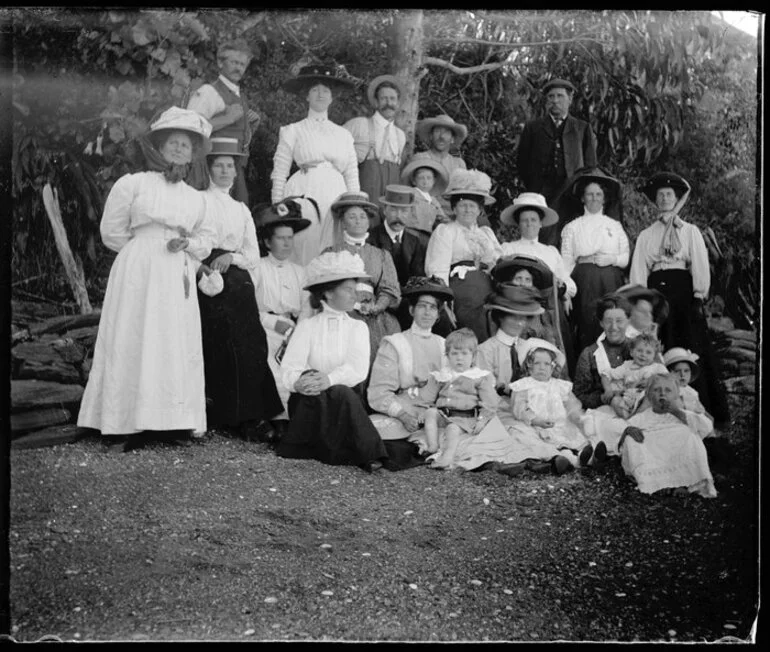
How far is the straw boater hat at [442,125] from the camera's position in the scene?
8.34 meters

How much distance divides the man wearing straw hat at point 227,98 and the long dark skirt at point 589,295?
248 cm

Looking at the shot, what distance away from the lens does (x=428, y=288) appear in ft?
26.6

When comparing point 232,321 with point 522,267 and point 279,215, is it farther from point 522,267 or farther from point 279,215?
point 522,267

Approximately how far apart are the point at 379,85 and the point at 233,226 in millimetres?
1419

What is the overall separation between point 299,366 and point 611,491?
2.26 meters

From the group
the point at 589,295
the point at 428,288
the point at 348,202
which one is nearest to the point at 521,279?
the point at 589,295

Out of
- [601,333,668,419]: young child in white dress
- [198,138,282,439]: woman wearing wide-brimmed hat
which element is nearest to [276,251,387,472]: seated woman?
[198,138,282,439]: woman wearing wide-brimmed hat

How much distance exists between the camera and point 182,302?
8055mm

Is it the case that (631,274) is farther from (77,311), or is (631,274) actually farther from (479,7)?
(77,311)

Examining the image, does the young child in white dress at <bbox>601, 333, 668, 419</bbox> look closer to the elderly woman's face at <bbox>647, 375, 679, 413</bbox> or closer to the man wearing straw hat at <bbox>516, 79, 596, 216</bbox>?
the elderly woman's face at <bbox>647, 375, 679, 413</bbox>

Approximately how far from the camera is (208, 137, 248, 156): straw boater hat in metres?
8.12

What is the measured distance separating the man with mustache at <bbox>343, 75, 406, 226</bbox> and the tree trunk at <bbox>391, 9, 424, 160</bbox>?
1.8 inches

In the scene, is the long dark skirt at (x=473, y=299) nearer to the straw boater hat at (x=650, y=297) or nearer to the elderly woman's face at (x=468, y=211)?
the elderly woman's face at (x=468, y=211)

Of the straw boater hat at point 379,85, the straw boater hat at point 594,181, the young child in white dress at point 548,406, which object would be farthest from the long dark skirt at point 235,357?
the straw boater hat at point 594,181
